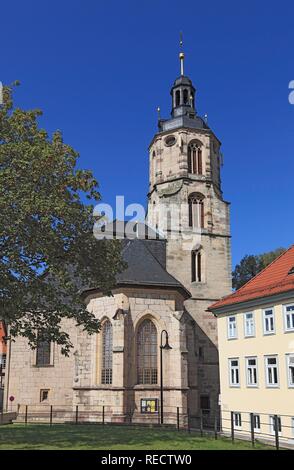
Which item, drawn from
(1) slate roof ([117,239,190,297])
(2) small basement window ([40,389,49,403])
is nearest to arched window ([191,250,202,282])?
(1) slate roof ([117,239,190,297])

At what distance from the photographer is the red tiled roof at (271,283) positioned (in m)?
25.1

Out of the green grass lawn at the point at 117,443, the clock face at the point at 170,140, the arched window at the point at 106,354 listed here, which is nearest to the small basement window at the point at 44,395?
the arched window at the point at 106,354

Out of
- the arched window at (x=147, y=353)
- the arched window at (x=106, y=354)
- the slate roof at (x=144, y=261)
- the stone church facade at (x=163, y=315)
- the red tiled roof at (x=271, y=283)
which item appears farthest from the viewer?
the slate roof at (x=144, y=261)

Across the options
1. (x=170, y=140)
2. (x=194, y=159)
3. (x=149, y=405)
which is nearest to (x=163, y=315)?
(x=149, y=405)

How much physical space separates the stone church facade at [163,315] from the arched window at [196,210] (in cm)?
9

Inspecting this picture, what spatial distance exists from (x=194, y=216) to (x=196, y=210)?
24.7 inches

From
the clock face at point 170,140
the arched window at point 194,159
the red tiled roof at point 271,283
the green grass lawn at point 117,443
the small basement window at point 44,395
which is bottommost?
the green grass lawn at point 117,443

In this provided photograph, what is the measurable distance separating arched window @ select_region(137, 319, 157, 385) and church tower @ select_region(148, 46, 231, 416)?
17.9 feet

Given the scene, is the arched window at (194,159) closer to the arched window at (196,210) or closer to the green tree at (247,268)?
the arched window at (196,210)

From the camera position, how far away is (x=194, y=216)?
136 feet

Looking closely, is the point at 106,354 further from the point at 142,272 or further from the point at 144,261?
the point at 144,261

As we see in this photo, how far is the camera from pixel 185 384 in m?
29.7
